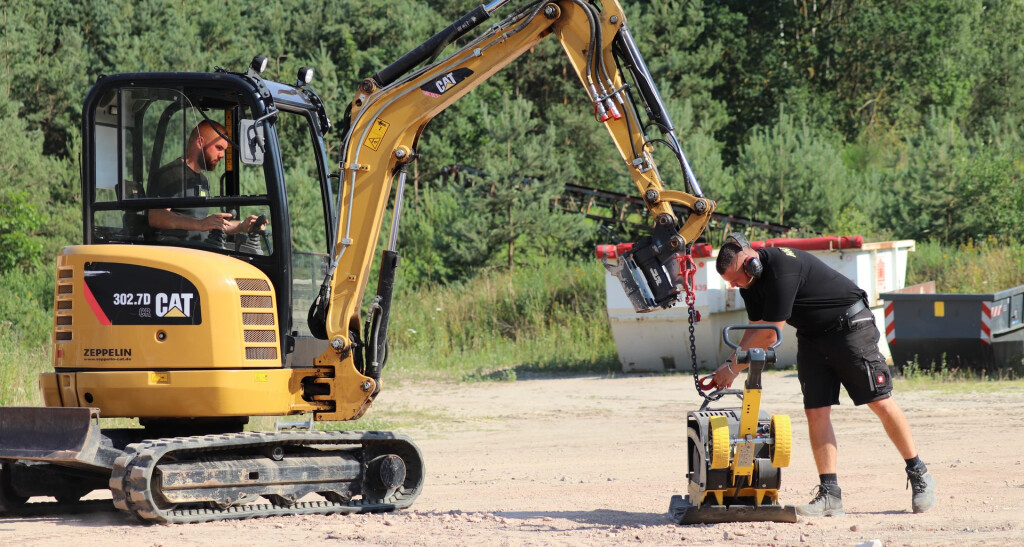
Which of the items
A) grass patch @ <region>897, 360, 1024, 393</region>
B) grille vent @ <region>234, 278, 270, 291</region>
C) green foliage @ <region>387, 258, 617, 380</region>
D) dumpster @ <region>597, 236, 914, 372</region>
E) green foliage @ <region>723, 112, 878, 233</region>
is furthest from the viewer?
green foliage @ <region>723, 112, 878, 233</region>

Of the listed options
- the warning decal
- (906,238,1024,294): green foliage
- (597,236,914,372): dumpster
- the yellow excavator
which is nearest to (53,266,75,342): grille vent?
the yellow excavator

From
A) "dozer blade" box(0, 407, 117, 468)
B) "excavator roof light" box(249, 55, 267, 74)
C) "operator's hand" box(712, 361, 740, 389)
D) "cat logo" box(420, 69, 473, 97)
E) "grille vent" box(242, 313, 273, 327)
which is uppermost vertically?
"excavator roof light" box(249, 55, 267, 74)

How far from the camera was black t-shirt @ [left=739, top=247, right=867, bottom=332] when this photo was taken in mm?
6527

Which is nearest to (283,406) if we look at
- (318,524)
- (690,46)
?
(318,524)

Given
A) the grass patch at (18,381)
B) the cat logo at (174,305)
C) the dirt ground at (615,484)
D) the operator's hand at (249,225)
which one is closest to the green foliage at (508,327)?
the dirt ground at (615,484)

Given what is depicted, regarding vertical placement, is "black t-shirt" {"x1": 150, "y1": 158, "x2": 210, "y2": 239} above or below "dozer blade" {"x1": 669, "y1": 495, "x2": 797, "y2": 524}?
above

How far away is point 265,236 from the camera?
23.8 ft

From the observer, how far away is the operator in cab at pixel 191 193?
714 centimetres

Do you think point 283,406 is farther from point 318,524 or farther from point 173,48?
point 173,48

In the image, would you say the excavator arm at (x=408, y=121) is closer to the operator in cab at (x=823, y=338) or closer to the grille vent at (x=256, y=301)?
the grille vent at (x=256, y=301)

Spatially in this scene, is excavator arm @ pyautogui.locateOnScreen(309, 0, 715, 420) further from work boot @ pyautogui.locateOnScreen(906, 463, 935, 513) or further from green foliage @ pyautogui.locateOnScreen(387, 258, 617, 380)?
green foliage @ pyautogui.locateOnScreen(387, 258, 617, 380)

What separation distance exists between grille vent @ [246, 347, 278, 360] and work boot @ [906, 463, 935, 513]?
3.99 m

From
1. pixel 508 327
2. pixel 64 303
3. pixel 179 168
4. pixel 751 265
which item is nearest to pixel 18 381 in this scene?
pixel 64 303

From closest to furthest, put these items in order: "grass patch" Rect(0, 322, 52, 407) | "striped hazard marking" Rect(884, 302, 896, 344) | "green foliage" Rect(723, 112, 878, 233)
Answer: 1. "grass patch" Rect(0, 322, 52, 407)
2. "striped hazard marking" Rect(884, 302, 896, 344)
3. "green foliage" Rect(723, 112, 878, 233)
